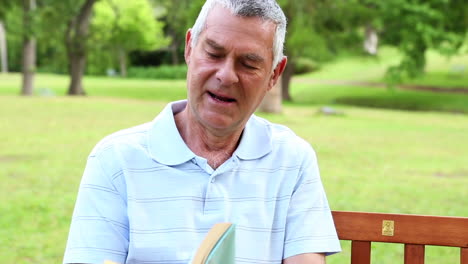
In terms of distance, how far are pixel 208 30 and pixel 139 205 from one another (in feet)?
1.78

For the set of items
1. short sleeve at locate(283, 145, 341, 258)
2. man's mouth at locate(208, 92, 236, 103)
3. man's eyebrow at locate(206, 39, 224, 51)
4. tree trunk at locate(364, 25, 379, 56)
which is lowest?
short sleeve at locate(283, 145, 341, 258)

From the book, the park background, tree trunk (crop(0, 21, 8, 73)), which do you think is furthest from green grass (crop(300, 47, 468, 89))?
the book

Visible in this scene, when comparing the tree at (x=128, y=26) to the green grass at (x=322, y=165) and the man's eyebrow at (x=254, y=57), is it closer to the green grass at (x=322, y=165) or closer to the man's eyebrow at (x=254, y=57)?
the green grass at (x=322, y=165)

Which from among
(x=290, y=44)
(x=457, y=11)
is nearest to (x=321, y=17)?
(x=290, y=44)

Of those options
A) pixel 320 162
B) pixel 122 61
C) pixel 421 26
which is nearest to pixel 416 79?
pixel 421 26

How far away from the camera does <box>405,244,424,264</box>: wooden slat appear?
8.96 feet

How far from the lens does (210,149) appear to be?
7.82ft

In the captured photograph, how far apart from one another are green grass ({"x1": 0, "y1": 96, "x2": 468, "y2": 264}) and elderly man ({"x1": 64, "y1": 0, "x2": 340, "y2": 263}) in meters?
4.10

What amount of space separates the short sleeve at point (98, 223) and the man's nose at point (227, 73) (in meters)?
0.43

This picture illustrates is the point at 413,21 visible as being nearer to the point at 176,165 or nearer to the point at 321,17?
the point at 321,17

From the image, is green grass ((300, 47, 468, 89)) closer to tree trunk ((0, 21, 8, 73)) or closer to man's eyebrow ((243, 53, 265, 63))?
tree trunk ((0, 21, 8, 73))

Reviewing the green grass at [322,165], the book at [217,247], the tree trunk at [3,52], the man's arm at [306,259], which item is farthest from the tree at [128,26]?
the book at [217,247]

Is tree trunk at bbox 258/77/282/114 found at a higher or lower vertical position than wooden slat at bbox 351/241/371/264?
lower

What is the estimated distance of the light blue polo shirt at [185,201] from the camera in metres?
2.18
